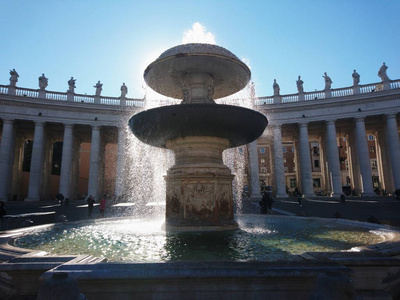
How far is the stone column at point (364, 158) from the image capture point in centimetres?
2950

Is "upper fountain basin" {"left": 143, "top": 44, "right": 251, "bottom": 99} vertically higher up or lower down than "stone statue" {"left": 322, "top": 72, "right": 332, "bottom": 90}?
lower down

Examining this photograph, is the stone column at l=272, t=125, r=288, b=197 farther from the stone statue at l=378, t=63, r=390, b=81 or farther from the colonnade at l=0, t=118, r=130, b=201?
the colonnade at l=0, t=118, r=130, b=201

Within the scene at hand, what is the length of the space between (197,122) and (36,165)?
3023cm

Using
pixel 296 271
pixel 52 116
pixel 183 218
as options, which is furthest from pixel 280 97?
pixel 296 271

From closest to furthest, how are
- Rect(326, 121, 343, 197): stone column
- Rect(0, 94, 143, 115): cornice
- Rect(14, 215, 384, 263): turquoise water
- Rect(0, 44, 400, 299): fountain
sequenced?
1. Rect(0, 44, 400, 299): fountain
2. Rect(14, 215, 384, 263): turquoise water
3. Rect(0, 94, 143, 115): cornice
4. Rect(326, 121, 343, 197): stone column

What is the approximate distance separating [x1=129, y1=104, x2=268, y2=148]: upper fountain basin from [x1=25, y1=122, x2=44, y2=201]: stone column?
91.9 feet

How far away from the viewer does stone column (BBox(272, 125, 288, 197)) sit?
3153 cm

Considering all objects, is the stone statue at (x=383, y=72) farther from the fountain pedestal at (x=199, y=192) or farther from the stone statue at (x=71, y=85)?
the stone statue at (x=71, y=85)

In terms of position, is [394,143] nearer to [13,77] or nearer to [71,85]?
[71,85]

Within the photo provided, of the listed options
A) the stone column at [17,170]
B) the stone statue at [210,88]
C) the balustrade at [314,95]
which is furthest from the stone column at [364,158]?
the stone column at [17,170]

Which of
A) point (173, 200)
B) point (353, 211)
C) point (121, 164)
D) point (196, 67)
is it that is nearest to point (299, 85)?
point (353, 211)

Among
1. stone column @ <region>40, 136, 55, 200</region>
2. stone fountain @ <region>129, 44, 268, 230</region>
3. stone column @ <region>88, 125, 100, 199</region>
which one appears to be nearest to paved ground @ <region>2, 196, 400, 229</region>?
stone fountain @ <region>129, 44, 268, 230</region>

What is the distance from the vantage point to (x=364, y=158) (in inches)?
1198

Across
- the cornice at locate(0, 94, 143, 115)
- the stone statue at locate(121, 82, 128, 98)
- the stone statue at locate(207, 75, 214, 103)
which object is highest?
the stone statue at locate(121, 82, 128, 98)
